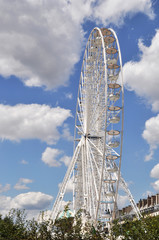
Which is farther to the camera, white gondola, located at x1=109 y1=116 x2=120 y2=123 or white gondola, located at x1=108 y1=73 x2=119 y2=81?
white gondola, located at x1=108 y1=73 x2=119 y2=81

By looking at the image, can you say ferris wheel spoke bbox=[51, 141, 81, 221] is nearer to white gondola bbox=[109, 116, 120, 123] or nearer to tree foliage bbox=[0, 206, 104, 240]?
white gondola bbox=[109, 116, 120, 123]

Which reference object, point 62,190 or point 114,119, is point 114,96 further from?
point 62,190

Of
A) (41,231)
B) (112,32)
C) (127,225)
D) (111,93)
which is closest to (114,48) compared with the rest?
(112,32)

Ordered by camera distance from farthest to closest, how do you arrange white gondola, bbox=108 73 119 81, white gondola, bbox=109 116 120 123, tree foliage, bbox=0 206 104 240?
1. white gondola, bbox=108 73 119 81
2. white gondola, bbox=109 116 120 123
3. tree foliage, bbox=0 206 104 240

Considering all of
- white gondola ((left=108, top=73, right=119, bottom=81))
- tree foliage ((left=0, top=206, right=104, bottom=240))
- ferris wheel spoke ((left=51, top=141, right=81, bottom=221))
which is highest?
white gondola ((left=108, top=73, right=119, bottom=81))

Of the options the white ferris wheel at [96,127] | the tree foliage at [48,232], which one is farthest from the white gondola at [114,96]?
the tree foliage at [48,232]

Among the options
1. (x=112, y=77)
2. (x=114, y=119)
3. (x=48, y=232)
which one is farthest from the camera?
(x=112, y=77)

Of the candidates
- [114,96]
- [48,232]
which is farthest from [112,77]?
[48,232]

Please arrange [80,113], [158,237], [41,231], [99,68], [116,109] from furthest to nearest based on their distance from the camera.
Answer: [80,113] → [99,68] → [116,109] → [158,237] → [41,231]

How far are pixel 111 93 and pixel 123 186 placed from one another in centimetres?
1150

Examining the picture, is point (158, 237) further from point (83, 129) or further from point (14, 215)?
point (83, 129)

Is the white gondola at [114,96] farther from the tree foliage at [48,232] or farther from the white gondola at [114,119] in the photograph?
the tree foliage at [48,232]

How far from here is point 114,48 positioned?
3266cm

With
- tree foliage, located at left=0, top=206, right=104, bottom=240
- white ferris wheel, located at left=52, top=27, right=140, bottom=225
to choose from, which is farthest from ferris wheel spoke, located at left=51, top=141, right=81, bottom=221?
tree foliage, located at left=0, top=206, right=104, bottom=240
